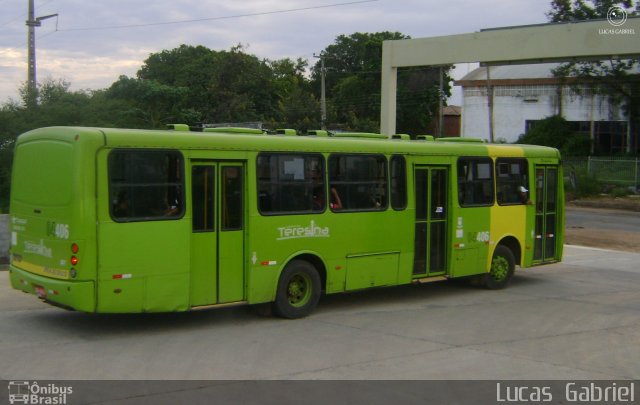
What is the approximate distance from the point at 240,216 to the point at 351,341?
7.63 feet

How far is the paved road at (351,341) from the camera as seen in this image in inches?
322

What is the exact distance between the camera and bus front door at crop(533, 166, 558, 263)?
15352 millimetres

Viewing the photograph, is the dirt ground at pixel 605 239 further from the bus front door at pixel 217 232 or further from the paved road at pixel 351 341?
the bus front door at pixel 217 232

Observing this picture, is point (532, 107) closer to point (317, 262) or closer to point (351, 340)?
point (317, 262)

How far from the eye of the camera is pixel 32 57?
26938 millimetres

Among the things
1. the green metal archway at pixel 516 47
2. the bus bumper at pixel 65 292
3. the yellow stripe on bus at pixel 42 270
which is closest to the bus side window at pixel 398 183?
the bus bumper at pixel 65 292

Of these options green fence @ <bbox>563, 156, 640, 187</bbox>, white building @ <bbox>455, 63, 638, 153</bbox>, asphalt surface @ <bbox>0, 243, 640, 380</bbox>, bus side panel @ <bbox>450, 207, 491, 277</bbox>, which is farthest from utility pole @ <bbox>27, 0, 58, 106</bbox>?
white building @ <bbox>455, 63, 638, 153</bbox>

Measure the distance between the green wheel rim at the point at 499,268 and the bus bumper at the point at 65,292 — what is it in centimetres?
803

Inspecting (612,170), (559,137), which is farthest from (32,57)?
(559,137)

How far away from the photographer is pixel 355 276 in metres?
12.0

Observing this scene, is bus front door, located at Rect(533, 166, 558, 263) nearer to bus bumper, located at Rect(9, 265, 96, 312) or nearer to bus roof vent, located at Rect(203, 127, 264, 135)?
bus roof vent, located at Rect(203, 127, 264, 135)

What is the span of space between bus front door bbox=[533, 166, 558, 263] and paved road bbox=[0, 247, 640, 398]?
190cm
